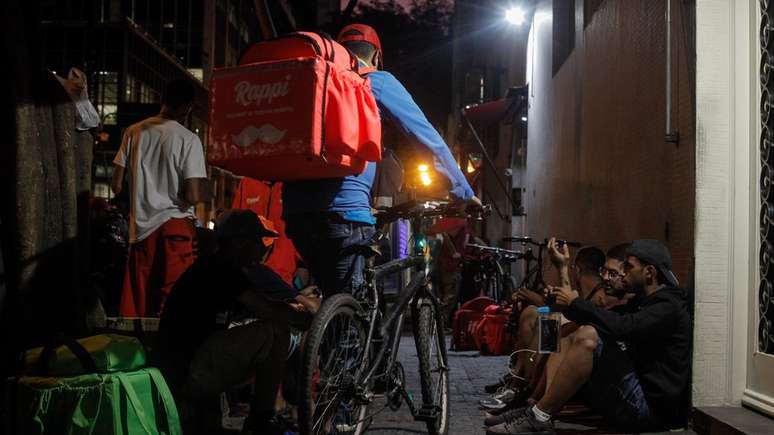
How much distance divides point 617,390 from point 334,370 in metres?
1.89

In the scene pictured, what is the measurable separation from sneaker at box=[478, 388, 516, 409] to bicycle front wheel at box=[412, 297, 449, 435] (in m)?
1.10

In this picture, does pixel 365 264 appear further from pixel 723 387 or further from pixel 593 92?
pixel 593 92

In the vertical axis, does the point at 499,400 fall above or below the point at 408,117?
below

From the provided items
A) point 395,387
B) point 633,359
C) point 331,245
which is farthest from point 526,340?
point 331,245

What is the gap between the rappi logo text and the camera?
12.7ft

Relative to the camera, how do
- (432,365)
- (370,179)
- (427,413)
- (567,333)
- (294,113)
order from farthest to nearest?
(567,333) < (432,365) < (427,413) < (370,179) < (294,113)

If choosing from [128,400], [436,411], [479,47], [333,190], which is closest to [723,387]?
[436,411]

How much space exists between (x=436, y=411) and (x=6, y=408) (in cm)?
240

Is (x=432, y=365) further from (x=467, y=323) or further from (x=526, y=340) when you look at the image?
(x=467, y=323)

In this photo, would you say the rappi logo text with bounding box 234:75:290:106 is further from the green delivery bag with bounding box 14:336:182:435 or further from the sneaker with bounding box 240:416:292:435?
the sneaker with bounding box 240:416:292:435

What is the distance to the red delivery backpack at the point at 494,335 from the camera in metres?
9.37

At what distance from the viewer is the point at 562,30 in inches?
459

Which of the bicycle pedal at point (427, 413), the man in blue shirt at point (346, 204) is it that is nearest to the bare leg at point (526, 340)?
the bicycle pedal at point (427, 413)

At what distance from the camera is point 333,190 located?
431 centimetres
